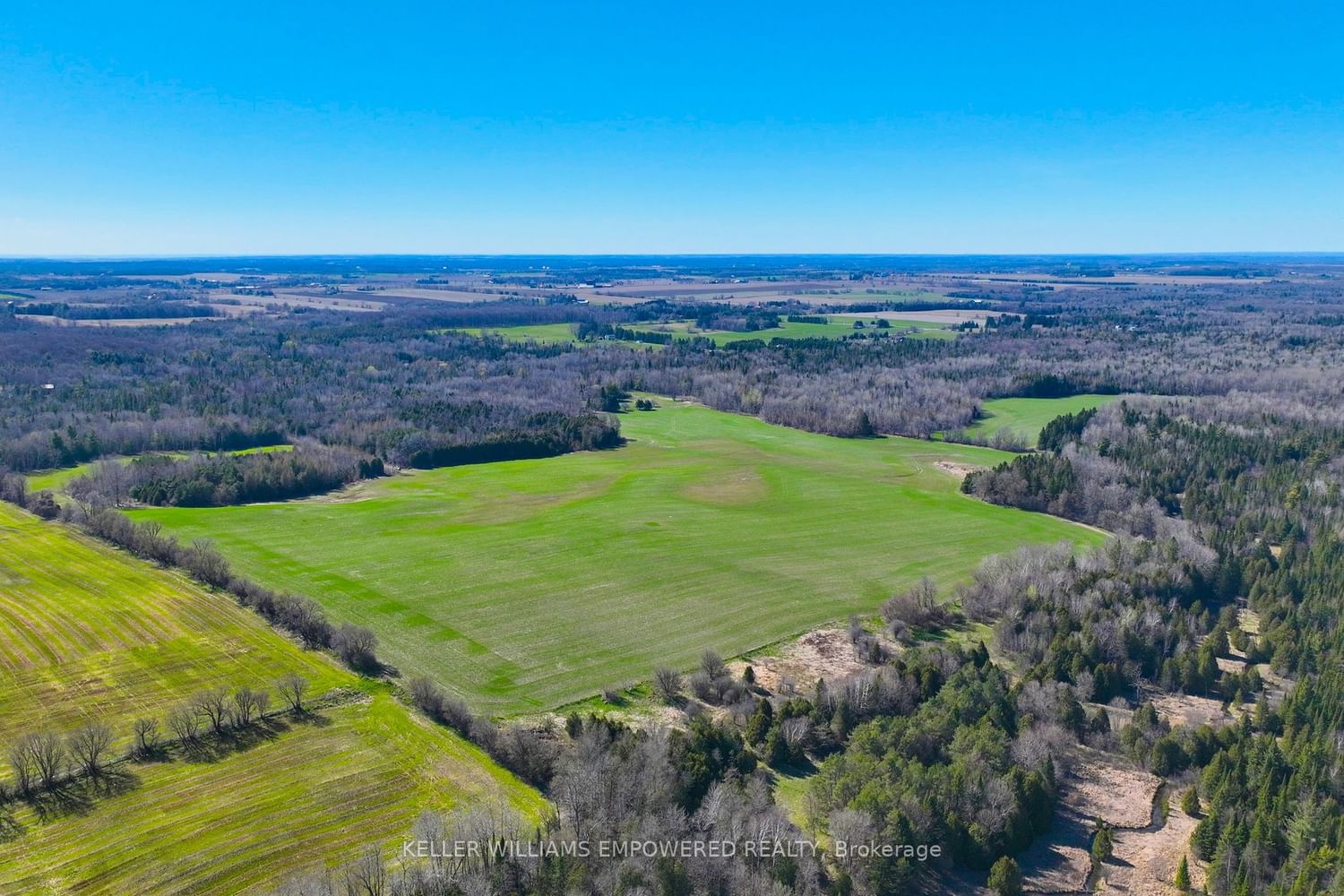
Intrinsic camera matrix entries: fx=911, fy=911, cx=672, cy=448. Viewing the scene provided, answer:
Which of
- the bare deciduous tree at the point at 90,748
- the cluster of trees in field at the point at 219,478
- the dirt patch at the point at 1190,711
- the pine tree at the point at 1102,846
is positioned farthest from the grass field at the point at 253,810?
the cluster of trees in field at the point at 219,478

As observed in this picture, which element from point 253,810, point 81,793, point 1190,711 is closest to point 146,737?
point 81,793

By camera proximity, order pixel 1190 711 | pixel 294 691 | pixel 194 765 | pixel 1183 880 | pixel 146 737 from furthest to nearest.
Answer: pixel 1190 711
pixel 294 691
pixel 146 737
pixel 194 765
pixel 1183 880

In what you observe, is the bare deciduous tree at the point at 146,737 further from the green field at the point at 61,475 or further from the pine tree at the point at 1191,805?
the green field at the point at 61,475

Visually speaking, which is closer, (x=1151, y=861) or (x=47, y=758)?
(x=1151, y=861)

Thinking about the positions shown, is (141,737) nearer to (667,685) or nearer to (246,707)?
(246,707)

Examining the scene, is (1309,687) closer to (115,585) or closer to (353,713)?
(353,713)
